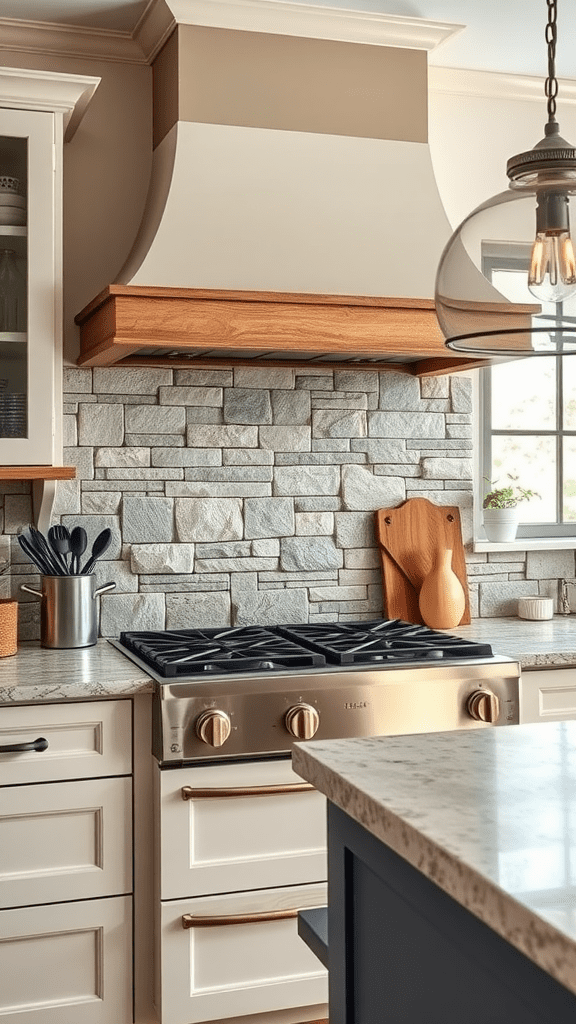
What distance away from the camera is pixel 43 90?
2.78 m

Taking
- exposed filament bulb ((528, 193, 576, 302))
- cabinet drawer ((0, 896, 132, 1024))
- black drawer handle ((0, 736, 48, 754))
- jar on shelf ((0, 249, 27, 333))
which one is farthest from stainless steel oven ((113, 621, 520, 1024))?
exposed filament bulb ((528, 193, 576, 302))

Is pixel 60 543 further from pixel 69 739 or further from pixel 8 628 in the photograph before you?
pixel 69 739

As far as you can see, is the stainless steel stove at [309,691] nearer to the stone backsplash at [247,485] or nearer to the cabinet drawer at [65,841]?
the cabinet drawer at [65,841]

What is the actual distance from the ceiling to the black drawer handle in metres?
1.95

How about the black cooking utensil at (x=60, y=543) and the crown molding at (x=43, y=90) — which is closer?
the crown molding at (x=43, y=90)

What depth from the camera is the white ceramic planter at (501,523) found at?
3.47m

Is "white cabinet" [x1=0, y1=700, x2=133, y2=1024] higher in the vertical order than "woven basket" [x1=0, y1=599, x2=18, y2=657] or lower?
lower

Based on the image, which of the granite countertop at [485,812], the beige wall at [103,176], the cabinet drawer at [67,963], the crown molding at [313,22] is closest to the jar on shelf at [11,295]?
the beige wall at [103,176]

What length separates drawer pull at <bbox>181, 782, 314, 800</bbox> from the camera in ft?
8.15

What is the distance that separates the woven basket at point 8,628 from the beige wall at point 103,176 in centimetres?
77

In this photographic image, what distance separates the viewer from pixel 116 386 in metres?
3.14

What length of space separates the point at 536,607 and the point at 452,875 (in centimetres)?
251

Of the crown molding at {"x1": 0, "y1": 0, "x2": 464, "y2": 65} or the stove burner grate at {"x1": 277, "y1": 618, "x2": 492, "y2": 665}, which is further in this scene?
the crown molding at {"x1": 0, "y1": 0, "x2": 464, "y2": 65}

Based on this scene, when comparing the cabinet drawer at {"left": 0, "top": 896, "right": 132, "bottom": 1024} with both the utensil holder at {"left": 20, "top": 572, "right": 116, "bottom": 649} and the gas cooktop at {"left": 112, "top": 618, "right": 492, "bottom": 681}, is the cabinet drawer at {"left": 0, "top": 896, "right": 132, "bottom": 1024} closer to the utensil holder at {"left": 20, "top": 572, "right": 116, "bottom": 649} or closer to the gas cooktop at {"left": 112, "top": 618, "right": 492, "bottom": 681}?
the gas cooktop at {"left": 112, "top": 618, "right": 492, "bottom": 681}
